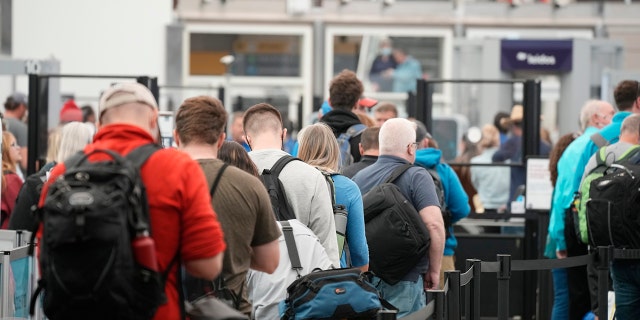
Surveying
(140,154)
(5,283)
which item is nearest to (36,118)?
(5,283)

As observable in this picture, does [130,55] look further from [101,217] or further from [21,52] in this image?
[101,217]

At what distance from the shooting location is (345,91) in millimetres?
9219

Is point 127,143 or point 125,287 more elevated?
point 127,143

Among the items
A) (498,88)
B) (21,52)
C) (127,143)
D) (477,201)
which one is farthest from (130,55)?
(127,143)

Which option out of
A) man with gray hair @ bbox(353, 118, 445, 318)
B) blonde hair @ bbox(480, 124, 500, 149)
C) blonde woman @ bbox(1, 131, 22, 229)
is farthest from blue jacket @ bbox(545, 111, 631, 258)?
blonde hair @ bbox(480, 124, 500, 149)

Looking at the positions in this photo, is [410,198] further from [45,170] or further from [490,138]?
[490,138]

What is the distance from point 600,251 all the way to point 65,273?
4534 millimetres

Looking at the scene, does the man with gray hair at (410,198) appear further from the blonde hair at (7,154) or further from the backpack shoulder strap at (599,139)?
the blonde hair at (7,154)

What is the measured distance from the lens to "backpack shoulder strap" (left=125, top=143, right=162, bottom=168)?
4.16 m

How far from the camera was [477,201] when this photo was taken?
11438mm

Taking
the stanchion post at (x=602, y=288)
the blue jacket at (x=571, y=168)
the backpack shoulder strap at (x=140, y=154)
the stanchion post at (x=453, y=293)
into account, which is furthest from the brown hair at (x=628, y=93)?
the backpack shoulder strap at (x=140, y=154)

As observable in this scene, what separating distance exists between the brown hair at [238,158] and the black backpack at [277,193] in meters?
0.48

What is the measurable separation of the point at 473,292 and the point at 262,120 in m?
1.47

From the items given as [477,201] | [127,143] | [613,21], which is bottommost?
[477,201]
